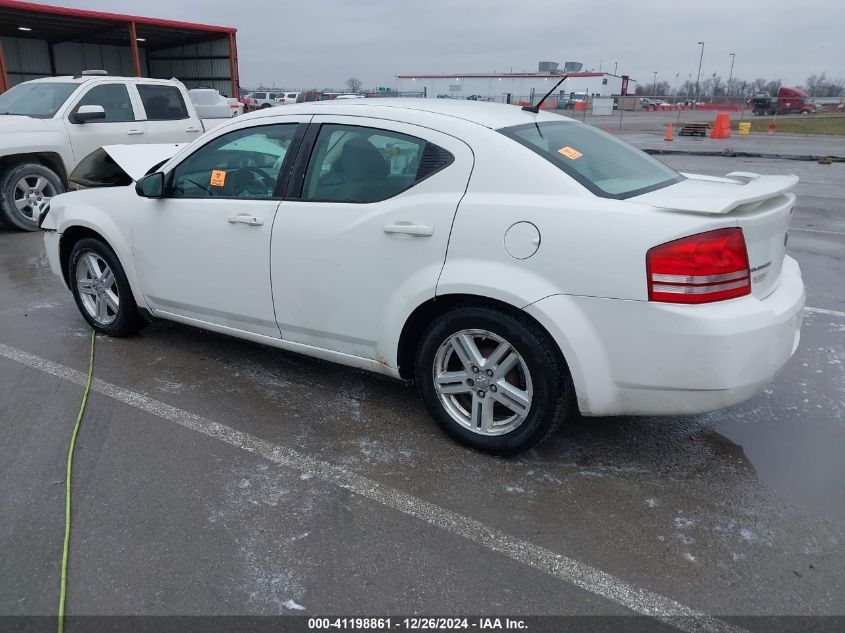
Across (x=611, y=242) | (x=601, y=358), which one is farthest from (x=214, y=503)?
(x=611, y=242)

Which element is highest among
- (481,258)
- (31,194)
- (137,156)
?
(137,156)

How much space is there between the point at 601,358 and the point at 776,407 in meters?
1.63

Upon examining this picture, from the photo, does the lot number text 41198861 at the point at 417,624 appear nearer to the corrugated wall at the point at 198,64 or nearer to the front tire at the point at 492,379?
the front tire at the point at 492,379

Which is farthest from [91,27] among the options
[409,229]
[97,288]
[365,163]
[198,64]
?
[409,229]

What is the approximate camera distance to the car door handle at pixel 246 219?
12.1 feet

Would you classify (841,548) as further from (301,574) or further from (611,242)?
(301,574)

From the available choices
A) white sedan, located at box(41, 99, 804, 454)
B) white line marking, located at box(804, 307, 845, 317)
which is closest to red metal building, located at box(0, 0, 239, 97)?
white sedan, located at box(41, 99, 804, 454)

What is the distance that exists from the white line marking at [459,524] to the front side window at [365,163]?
51.9 inches

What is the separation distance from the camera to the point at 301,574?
2498 mm

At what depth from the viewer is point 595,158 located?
11.1 feet

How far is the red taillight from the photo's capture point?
105 inches

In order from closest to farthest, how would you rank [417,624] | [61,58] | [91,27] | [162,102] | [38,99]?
[417,624] → [38,99] → [162,102] → [91,27] → [61,58]

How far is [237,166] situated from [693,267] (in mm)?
2628

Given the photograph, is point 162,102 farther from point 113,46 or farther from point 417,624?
point 113,46
